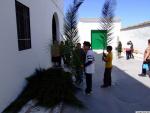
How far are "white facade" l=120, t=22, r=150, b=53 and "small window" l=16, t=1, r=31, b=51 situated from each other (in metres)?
12.6

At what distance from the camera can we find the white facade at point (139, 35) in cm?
1770

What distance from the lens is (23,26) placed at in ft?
21.5

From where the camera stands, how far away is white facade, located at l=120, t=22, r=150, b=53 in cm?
1770

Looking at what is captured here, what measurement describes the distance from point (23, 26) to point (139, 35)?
1487cm

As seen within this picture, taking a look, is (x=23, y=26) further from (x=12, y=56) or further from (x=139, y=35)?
(x=139, y=35)

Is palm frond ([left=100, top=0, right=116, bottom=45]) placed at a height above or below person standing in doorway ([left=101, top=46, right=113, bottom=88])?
above

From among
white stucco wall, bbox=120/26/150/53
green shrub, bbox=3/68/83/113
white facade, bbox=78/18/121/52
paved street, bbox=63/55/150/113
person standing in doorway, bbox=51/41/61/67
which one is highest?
white facade, bbox=78/18/121/52

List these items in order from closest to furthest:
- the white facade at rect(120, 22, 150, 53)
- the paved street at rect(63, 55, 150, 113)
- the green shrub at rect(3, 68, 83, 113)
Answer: the green shrub at rect(3, 68, 83, 113)
the paved street at rect(63, 55, 150, 113)
the white facade at rect(120, 22, 150, 53)

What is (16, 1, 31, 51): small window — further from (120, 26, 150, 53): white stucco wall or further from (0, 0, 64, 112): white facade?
(120, 26, 150, 53): white stucco wall

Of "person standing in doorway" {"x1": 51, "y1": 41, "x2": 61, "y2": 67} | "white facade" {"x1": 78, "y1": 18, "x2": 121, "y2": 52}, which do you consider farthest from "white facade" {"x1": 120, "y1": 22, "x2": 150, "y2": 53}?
"person standing in doorway" {"x1": 51, "y1": 41, "x2": 61, "y2": 67}

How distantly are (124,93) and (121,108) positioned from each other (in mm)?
1501

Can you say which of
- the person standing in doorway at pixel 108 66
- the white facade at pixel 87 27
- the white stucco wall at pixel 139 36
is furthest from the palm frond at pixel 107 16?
the white facade at pixel 87 27

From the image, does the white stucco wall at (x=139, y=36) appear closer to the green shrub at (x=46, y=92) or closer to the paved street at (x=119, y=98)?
the paved street at (x=119, y=98)

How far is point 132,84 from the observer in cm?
836
